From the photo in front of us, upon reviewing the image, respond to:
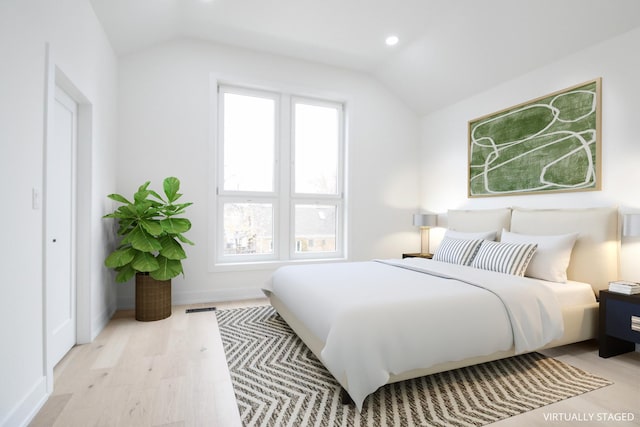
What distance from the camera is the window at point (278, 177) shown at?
13.3 feet

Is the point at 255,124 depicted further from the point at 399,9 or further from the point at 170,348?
the point at 170,348

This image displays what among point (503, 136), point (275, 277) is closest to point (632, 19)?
point (503, 136)

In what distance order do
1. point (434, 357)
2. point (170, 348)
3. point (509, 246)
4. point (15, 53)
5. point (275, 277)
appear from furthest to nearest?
point (275, 277) → point (509, 246) → point (170, 348) → point (434, 357) → point (15, 53)

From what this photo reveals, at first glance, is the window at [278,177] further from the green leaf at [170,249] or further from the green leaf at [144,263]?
the green leaf at [144,263]

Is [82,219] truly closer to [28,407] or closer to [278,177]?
[28,407]

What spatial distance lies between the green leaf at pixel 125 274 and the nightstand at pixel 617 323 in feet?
12.6

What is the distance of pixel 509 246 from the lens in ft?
9.32

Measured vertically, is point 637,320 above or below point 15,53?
below

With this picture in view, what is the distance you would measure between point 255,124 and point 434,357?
338 centimetres

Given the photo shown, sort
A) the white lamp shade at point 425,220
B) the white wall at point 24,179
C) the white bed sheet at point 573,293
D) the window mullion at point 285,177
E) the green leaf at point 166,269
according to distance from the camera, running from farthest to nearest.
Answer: the white lamp shade at point 425,220 < the window mullion at point 285,177 < the green leaf at point 166,269 < the white bed sheet at point 573,293 < the white wall at point 24,179

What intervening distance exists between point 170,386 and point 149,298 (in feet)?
4.55

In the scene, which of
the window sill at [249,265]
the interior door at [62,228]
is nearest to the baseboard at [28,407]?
the interior door at [62,228]

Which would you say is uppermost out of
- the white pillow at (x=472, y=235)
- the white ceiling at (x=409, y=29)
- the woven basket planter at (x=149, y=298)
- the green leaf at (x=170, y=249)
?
the white ceiling at (x=409, y=29)

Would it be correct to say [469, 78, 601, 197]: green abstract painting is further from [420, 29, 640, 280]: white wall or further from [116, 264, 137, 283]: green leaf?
[116, 264, 137, 283]: green leaf
